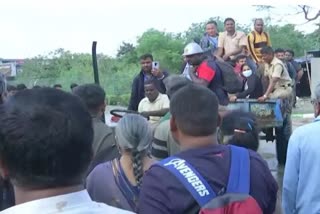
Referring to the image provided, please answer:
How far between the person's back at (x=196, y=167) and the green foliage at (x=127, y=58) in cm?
2077

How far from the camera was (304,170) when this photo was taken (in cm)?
448

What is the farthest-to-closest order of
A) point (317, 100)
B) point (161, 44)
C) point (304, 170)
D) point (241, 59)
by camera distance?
point (161, 44)
point (241, 59)
point (317, 100)
point (304, 170)

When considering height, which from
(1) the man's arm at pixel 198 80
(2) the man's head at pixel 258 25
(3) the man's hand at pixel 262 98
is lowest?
(3) the man's hand at pixel 262 98

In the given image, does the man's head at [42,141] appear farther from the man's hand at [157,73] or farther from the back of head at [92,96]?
the man's hand at [157,73]

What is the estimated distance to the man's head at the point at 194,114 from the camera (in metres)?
3.23

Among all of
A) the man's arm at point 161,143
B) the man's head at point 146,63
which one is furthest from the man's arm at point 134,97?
the man's arm at point 161,143

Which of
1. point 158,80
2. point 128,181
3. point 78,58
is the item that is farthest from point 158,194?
point 78,58

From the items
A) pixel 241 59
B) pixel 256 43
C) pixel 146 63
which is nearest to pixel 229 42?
pixel 256 43

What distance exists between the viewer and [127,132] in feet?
13.3

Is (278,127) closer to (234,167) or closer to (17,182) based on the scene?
(234,167)

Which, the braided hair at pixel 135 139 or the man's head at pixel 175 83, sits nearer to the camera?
the braided hair at pixel 135 139

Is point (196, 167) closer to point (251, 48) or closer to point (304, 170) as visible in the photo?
point (304, 170)

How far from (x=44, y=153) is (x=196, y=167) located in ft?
4.19

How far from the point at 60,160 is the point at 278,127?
9176 mm
